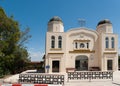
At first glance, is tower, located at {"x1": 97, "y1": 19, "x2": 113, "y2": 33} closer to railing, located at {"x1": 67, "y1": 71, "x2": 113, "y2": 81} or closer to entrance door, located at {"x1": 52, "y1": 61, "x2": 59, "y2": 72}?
entrance door, located at {"x1": 52, "y1": 61, "x2": 59, "y2": 72}

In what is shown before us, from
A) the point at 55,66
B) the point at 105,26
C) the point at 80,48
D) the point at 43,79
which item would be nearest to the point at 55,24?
the point at 80,48

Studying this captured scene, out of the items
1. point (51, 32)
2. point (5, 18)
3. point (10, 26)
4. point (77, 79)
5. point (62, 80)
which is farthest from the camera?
point (51, 32)

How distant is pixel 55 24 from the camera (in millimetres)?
28484

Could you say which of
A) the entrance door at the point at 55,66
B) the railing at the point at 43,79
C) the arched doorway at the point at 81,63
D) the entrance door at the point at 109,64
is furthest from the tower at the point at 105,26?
the railing at the point at 43,79

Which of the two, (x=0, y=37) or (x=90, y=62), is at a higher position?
(x=0, y=37)

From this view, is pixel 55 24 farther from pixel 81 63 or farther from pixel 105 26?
pixel 105 26

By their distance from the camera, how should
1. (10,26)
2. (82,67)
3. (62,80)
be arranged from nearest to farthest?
(62,80), (10,26), (82,67)

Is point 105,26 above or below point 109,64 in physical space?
above

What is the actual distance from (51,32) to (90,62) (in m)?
8.64

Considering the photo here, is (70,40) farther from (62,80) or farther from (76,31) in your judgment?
(62,80)

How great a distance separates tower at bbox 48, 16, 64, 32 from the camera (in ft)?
93.2

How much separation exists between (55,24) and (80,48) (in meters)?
6.11

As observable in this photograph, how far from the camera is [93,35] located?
95.0 ft

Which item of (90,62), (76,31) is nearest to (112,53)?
(90,62)
